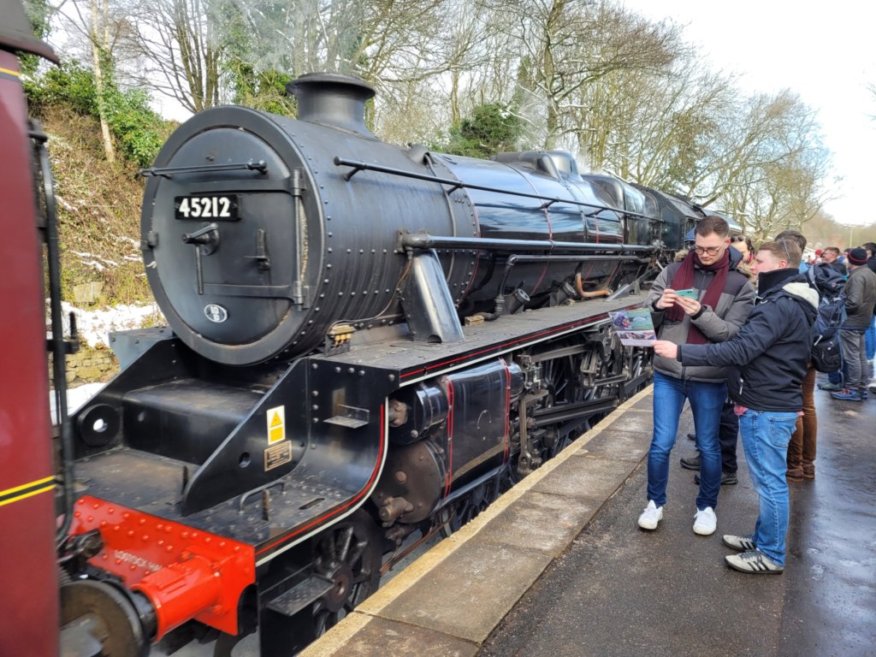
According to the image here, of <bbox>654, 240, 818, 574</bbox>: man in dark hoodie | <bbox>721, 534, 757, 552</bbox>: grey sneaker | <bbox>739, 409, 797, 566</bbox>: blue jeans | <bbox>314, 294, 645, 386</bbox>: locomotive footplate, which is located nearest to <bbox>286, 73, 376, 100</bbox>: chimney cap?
<bbox>314, 294, 645, 386</bbox>: locomotive footplate

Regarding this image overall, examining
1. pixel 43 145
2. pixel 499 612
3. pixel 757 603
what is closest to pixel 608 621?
pixel 499 612

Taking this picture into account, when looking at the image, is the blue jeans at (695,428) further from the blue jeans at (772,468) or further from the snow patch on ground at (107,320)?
the snow patch on ground at (107,320)

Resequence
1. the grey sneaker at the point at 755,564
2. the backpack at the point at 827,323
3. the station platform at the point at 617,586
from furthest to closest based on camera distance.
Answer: the backpack at the point at 827,323 < the grey sneaker at the point at 755,564 < the station platform at the point at 617,586

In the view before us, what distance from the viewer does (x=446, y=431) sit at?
10.9 feet

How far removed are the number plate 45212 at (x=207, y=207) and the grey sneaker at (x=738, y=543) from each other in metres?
3.22

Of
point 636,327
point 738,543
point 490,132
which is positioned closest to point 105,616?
point 636,327

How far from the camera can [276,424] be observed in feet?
9.81

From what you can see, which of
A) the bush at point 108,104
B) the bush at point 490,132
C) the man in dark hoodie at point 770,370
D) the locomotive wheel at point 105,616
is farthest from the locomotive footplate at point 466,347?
the bush at point 490,132

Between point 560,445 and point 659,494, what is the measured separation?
7.86 feet

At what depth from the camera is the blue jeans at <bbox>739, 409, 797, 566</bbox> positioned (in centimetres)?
315

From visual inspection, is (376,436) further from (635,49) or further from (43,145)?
(635,49)

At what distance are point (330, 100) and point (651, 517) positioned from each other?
10.7 feet

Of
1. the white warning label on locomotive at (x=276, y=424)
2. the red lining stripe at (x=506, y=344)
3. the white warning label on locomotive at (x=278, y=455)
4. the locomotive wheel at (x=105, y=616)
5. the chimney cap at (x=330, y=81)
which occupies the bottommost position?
the locomotive wheel at (x=105, y=616)

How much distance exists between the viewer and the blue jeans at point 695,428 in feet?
11.7
